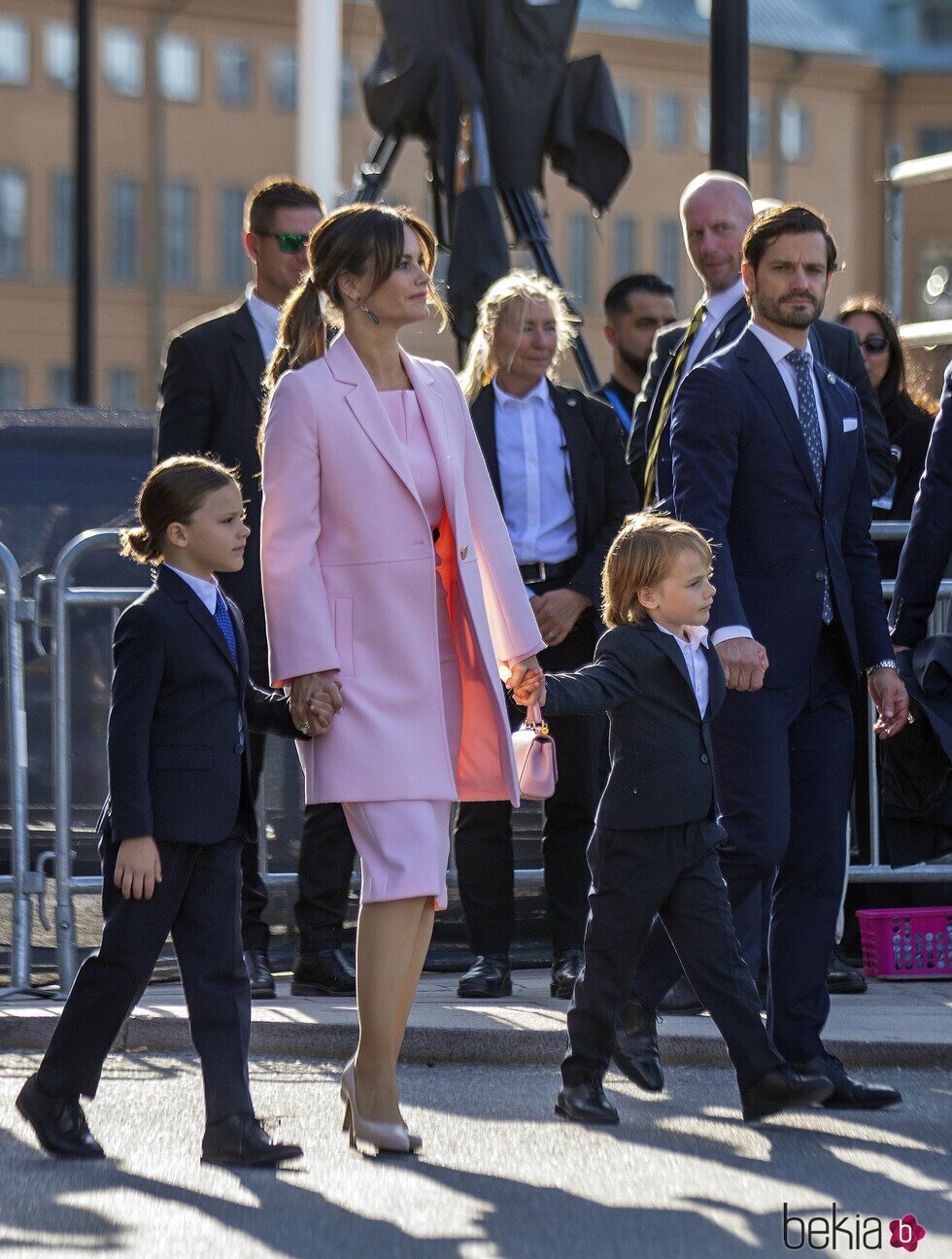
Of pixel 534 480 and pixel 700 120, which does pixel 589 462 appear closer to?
pixel 534 480

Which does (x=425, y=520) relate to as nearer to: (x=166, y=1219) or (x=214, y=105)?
(x=166, y=1219)

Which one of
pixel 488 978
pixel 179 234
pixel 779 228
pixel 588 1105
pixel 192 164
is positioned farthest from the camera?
pixel 192 164

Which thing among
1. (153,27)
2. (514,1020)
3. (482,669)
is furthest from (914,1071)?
(153,27)

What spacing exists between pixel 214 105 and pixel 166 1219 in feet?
172

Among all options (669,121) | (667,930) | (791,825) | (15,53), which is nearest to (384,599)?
(667,930)

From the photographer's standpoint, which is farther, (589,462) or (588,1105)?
(589,462)

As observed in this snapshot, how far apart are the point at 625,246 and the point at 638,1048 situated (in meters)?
56.4

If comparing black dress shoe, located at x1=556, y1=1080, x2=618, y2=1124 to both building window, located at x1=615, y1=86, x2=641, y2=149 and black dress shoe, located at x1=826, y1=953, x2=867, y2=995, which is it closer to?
black dress shoe, located at x1=826, y1=953, x2=867, y2=995

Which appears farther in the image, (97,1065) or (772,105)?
(772,105)

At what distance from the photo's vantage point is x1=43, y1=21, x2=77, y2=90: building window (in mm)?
52500

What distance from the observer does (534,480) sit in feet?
23.2

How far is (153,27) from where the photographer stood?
54000 mm

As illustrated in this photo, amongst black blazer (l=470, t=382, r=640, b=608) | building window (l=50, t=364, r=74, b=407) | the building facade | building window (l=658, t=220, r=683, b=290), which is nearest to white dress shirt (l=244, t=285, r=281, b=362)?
black blazer (l=470, t=382, r=640, b=608)

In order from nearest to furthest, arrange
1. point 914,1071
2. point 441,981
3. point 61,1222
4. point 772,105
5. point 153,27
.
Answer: point 61,1222 < point 914,1071 < point 441,981 < point 153,27 < point 772,105
